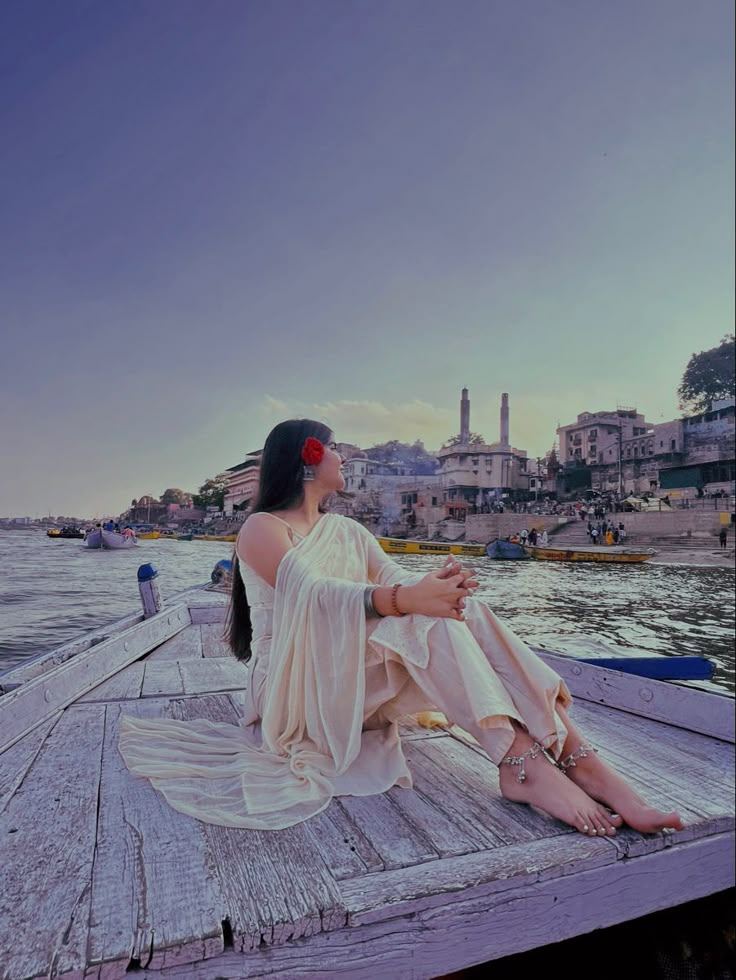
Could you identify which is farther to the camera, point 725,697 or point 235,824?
point 725,697

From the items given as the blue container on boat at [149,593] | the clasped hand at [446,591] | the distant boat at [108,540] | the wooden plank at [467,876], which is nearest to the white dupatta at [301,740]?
the clasped hand at [446,591]

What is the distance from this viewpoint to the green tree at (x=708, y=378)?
2.62 m

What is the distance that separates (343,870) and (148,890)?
0.21 meters

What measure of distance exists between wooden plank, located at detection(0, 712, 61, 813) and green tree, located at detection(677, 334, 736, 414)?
2740 millimetres

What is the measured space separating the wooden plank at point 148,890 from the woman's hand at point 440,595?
41 centimetres

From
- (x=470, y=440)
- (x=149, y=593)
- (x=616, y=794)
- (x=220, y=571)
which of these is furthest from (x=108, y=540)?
(x=616, y=794)

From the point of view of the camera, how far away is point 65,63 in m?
1.76

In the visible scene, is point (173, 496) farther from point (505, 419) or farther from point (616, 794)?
point (616, 794)

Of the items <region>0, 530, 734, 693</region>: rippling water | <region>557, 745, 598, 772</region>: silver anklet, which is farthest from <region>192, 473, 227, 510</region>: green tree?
<region>557, 745, 598, 772</region>: silver anklet

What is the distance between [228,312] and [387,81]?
1.03m

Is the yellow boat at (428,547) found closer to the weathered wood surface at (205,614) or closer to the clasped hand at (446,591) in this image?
the weathered wood surface at (205,614)

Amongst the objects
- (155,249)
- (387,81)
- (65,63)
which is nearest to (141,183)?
(155,249)

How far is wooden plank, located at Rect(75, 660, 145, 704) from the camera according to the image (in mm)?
1420

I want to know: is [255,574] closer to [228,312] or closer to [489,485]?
[228,312]
